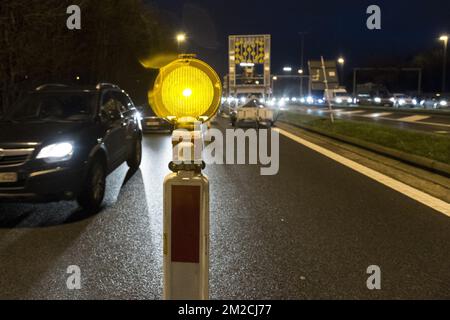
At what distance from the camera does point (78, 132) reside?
23.8ft

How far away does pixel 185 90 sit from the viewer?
120 inches

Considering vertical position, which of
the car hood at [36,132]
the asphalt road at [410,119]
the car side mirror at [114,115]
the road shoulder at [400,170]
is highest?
the car side mirror at [114,115]

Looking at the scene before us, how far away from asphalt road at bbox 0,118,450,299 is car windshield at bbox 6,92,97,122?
130cm

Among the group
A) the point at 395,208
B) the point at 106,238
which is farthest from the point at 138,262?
the point at 395,208

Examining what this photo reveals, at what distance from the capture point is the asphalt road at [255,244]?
455cm

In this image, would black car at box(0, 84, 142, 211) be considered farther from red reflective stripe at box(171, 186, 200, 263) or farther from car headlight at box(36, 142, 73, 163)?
red reflective stripe at box(171, 186, 200, 263)

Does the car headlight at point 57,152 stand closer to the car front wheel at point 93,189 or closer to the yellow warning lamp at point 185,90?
the car front wheel at point 93,189

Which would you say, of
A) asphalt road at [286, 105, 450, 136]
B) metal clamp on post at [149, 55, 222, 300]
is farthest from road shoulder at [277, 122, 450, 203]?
asphalt road at [286, 105, 450, 136]

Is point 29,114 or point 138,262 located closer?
point 138,262

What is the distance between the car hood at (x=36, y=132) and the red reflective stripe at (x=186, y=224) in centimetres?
423

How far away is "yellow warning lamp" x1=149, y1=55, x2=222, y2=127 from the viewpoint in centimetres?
305

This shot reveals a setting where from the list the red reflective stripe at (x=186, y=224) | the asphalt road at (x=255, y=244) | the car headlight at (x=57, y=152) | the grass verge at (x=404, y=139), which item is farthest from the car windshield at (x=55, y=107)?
the grass verge at (x=404, y=139)
